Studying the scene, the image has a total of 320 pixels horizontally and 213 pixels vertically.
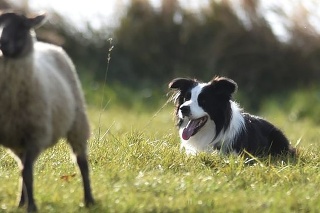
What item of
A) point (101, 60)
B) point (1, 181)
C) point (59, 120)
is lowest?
point (101, 60)

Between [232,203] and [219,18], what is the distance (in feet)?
38.4

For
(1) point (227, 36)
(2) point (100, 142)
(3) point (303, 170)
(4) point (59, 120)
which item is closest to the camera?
(4) point (59, 120)

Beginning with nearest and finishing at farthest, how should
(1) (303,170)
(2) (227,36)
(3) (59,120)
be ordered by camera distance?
(3) (59,120) → (1) (303,170) → (2) (227,36)

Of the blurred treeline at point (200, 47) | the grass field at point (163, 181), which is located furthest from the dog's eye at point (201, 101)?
the blurred treeline at point (200, 47)

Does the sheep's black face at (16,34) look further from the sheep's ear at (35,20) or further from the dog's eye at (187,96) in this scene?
the dog's eye at (187,96)

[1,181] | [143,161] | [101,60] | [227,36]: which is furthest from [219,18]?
[1,181]

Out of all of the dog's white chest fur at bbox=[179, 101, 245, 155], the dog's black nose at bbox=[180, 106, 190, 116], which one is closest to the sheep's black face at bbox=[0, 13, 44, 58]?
the dog's black nose at bbox=[180, 106, 190, 116]

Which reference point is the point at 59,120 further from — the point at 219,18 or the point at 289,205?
the point at 219,18

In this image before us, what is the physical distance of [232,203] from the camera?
6445 mm

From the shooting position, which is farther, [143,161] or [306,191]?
[143,161]

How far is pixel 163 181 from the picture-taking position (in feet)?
22.6

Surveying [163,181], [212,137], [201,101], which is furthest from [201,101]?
[163,181]

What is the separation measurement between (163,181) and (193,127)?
2191mm

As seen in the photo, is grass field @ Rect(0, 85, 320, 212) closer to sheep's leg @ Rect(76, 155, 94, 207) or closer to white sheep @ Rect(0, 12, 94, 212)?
sheep's leg @ Rect(76, 155, 94, 207)
